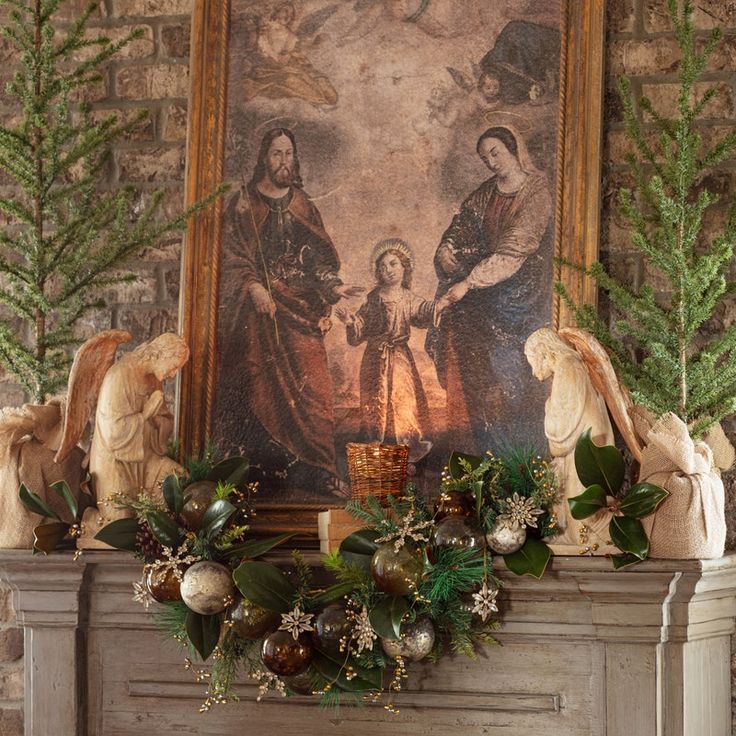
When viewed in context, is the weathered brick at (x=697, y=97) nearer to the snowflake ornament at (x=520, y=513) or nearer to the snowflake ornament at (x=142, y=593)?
the snowflake ornament at (x=520, y=513)

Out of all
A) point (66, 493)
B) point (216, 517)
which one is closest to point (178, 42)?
point (66, 493)

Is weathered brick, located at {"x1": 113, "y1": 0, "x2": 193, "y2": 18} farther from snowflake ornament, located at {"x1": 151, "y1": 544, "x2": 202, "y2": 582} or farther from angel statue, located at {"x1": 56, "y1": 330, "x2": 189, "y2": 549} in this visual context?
snowflake ornament, located at {"x1": 151, "y1": 544, "x2": 202, "y2": 582}

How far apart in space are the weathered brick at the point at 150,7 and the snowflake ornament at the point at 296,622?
2.00 meters

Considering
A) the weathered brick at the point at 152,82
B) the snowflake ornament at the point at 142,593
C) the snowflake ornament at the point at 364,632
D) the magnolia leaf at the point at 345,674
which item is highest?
the weathered brick at the point at 152,82

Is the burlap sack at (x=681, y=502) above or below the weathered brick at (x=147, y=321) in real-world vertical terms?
below

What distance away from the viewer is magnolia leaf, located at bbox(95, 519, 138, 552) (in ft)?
11.5

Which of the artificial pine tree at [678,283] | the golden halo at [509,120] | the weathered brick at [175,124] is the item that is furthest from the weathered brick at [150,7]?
the artificial pine tree at [678,283]

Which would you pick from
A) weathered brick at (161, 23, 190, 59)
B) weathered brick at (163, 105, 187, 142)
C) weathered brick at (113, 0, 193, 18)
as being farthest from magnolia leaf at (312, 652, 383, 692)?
weathered brick at (113, 0, 193, 18)

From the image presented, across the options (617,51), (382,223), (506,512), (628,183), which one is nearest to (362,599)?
(506,512)

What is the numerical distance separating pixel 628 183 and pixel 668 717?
1520 millimetres

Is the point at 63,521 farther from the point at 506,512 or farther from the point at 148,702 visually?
the point at 506,512

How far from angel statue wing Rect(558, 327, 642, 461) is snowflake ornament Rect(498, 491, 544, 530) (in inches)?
12.8

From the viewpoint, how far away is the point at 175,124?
416 centimetres

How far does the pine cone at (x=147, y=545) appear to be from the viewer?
3.49 meters
